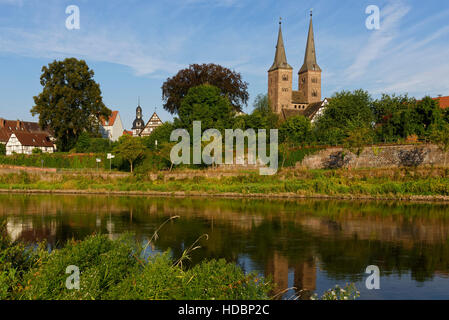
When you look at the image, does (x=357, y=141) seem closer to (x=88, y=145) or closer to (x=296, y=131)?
(x=296, y=131)

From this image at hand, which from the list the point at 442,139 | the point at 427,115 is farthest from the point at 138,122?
the point at 442,139

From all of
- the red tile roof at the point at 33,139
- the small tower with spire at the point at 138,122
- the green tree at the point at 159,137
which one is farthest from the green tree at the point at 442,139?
the small tower with spire at the point at 138,122

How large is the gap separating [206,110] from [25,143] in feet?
122

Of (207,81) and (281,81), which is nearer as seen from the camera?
(207,81)

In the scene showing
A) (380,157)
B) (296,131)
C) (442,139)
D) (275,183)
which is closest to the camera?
(442,139)

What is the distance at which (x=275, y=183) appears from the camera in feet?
118

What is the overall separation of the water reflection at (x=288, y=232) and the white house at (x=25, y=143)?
3832 cm

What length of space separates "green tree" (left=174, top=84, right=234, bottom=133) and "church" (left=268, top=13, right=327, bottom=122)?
138 feet

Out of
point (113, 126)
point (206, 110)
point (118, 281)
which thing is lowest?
point (118, 281)

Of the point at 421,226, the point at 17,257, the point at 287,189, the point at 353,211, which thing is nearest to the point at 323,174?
the point at 287,189

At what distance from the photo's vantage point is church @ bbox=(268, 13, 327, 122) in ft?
303

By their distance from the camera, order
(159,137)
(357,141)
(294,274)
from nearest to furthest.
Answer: (294,274)
(357,141)
(159,137)

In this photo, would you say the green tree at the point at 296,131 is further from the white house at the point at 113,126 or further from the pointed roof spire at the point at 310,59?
the white house at the point at 113,126

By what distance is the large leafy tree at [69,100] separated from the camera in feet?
163
